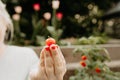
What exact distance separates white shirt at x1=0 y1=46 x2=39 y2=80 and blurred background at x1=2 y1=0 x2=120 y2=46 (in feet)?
9.38

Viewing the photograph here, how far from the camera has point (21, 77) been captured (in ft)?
7.61

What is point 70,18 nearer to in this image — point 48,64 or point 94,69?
point 94,69

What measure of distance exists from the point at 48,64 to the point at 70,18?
14.9 feet

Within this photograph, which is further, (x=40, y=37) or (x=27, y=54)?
(x=40, y=37)

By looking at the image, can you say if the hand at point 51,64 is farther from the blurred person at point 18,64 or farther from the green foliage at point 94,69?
the green foliage at point 94,69

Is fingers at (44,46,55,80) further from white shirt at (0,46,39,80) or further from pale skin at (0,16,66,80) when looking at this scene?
white shirt at (0,46,39,80)

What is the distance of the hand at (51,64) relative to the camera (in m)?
1.86

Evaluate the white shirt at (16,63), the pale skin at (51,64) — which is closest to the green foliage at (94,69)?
the white shirt at (16,63)

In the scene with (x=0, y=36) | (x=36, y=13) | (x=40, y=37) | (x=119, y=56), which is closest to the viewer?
(x=0, y=36)

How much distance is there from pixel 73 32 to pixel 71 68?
253 cm

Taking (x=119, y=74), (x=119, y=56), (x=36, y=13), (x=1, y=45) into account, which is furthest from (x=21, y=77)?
(x=36, y=13)

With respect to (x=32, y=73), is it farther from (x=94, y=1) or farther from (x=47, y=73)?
(x=94, y=1)

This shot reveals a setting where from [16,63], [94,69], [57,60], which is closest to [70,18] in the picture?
[94,69]

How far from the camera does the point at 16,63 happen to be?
93.3 inches
